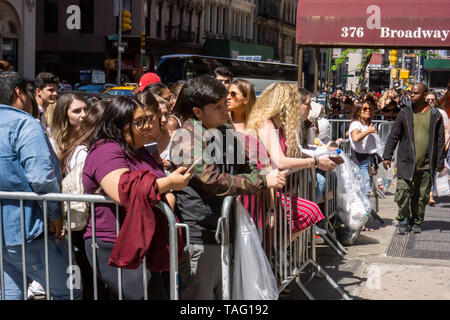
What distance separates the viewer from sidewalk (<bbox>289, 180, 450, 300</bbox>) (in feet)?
19.7

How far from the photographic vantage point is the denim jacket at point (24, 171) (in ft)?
13.2

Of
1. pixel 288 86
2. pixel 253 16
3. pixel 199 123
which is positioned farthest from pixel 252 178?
pixel 253 16

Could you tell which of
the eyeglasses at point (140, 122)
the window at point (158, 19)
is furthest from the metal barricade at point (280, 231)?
the window at point (158, 19)

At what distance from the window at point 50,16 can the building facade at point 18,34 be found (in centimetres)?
1111

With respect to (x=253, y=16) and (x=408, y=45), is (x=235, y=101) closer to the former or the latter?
(x=408, y=45)

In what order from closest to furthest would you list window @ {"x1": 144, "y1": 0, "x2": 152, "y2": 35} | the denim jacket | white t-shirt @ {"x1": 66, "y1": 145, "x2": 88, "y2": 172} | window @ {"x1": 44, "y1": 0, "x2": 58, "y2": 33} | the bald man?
the denim jacket → white t-shirt @ {"x1": 66, "y1": 145, "x2": 88, "y2": 172} → the bald man → window @ {"x1": 44, "y1": 0, "x2": 58, "y2": 33} → window @ {"x1": 144, "y1": 0, "x2": 152, "y2": 35}

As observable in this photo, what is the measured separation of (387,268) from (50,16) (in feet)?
142

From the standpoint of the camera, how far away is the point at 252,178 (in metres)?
4.15

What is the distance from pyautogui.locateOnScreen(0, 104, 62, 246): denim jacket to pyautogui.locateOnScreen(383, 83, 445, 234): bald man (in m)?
5.36

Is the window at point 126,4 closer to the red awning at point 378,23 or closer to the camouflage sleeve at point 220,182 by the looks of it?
the red awning at point 378,23

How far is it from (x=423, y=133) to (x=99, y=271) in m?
5.72

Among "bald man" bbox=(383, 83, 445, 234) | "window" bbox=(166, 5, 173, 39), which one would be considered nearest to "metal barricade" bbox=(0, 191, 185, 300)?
"bald man" bbox=(383, 83, 445, 234)

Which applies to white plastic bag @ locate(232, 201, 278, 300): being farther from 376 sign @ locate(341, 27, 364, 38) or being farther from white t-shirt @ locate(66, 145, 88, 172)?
376 sign @ locate(341, 27, 364, 38)

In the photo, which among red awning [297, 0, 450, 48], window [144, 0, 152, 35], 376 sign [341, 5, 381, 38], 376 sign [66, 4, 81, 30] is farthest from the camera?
window [144, 0, 152, 35]
